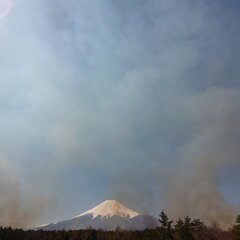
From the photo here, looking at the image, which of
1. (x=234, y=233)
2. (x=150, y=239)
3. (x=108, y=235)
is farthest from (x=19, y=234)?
(x=234, y=233)

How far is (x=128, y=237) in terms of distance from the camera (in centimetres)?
14425

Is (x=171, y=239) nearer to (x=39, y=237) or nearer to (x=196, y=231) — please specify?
(x=196, y=231)

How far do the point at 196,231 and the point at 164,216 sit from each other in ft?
33.7

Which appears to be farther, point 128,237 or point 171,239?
point 128,237

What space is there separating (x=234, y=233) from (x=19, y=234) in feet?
360

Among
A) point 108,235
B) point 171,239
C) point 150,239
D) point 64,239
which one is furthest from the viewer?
point 108,235

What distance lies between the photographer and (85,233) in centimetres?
15538

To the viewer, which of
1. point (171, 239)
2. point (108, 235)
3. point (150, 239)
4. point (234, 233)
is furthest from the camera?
point (108, 235)

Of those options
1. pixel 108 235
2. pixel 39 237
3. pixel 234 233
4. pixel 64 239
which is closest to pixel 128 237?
pixel 108 235

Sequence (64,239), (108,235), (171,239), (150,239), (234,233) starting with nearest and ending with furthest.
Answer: (234,233), (171,239), (150,239), (64,239), (108,235)

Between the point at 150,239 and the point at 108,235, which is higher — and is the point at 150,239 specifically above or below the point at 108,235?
below

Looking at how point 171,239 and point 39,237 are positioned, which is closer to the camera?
point 171,239

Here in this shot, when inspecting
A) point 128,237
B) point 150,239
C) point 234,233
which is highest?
point 128,237

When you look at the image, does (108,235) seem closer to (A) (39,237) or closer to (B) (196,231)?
(A) (39,237)
